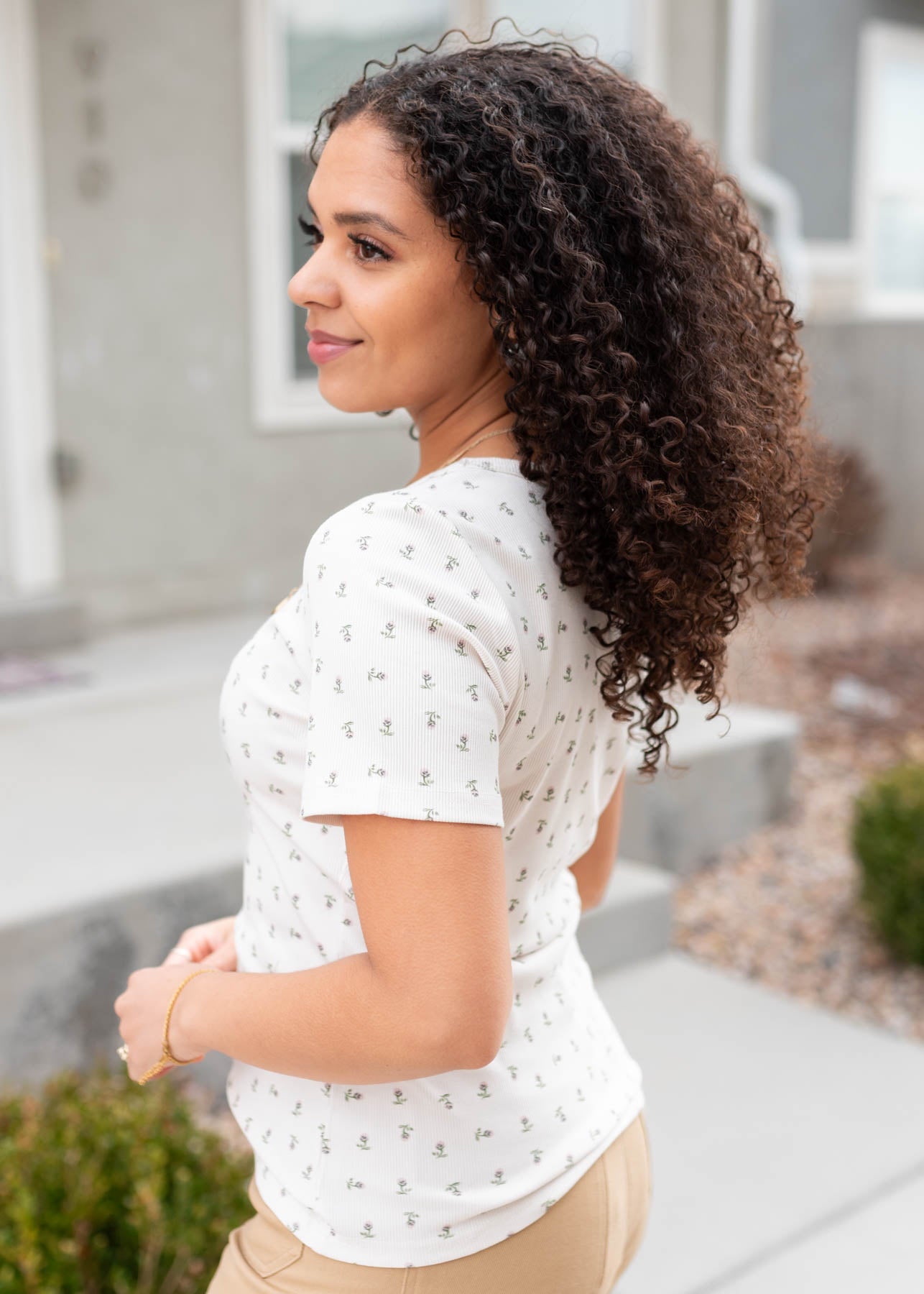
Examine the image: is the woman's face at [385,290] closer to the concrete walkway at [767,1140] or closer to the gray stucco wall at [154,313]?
the concrete walkway at [767,1140]

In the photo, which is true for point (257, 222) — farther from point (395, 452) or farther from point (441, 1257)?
point (441, 1257)

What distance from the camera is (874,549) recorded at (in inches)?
362

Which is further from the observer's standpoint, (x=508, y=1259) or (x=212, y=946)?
(x=212, y=946)

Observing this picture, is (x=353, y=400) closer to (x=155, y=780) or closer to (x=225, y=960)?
(x=225, y=960)

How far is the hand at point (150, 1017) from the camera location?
3.45 feet

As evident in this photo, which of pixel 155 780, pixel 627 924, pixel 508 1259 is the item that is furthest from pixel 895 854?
pixel 508 1259

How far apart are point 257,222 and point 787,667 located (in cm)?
316

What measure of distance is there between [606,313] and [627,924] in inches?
97.2

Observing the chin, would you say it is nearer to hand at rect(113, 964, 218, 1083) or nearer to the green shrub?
hand at rect(113, 964, 218, 1083)

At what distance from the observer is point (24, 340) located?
195 inches

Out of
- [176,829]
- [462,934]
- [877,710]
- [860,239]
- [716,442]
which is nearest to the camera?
[462,934]

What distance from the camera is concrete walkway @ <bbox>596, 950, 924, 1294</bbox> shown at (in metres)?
2.07

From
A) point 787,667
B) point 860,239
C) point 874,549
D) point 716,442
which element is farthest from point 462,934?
point 860,239

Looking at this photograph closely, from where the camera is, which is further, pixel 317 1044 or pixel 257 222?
pixel 257 222
